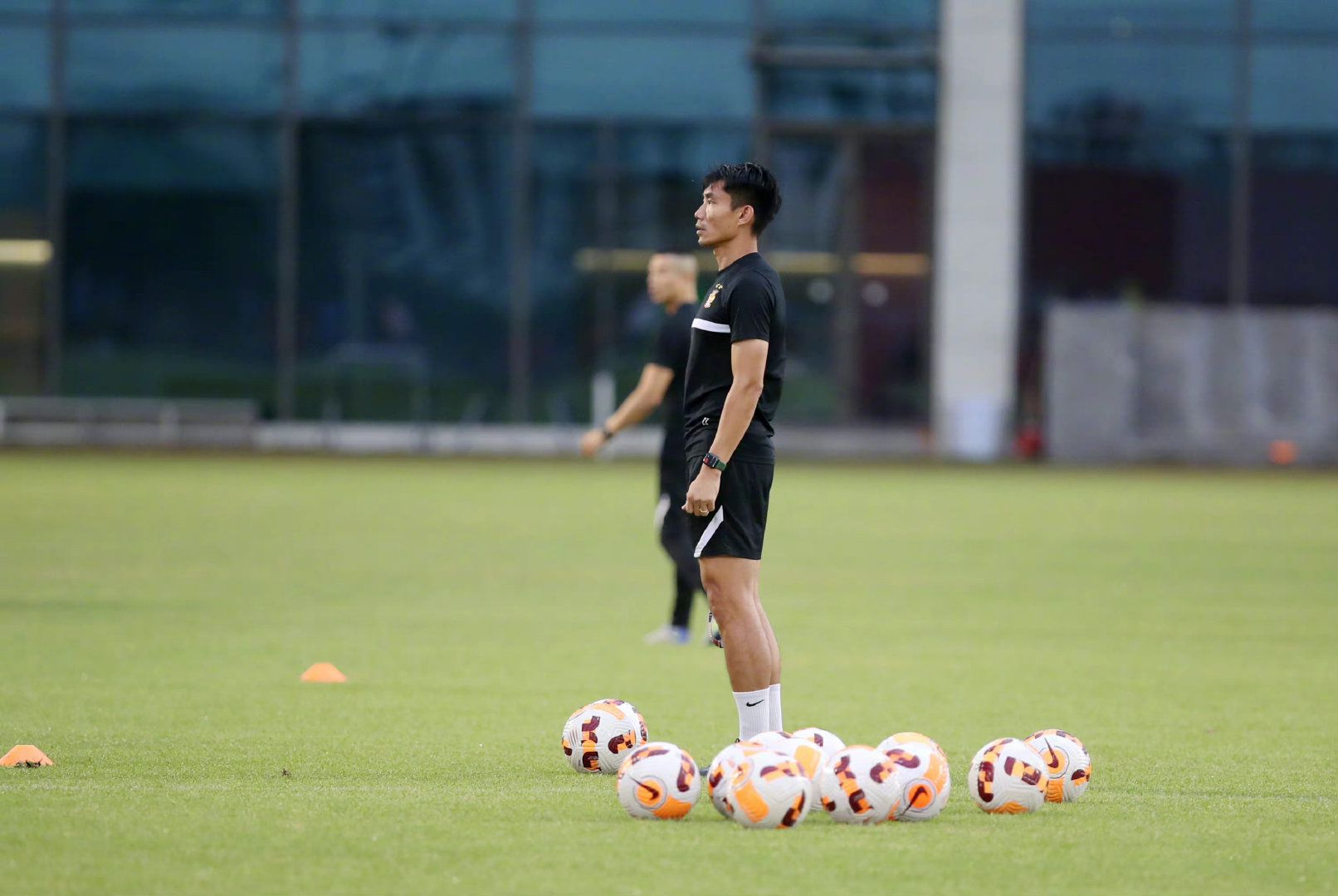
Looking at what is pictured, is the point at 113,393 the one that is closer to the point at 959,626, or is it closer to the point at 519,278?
the point at 519,278

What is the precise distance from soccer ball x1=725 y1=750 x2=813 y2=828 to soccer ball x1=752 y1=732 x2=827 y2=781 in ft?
0.34

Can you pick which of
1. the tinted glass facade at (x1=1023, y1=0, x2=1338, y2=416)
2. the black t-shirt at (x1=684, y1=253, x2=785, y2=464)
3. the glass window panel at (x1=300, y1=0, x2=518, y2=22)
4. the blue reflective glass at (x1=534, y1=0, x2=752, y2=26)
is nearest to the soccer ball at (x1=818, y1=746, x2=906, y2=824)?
the black t-shirt at (x1=684, y1=253, x2=785, y2=464)

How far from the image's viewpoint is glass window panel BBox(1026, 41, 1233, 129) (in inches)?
1395

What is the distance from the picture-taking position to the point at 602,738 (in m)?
7.58

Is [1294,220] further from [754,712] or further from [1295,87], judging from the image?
[754,712]

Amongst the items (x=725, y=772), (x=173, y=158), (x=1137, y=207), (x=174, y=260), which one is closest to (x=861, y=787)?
(x=725, y=772)

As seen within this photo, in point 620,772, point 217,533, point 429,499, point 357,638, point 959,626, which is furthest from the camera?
point 429,499

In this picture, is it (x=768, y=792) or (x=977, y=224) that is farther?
(x=977, y=224)

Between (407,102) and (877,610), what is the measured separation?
24.0 m

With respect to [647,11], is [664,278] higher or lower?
lower

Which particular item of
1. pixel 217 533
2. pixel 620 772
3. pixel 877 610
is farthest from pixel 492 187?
pixel 620 772

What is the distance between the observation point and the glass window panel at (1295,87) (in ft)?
117

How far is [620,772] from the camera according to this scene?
6.64 metres

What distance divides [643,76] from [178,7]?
886 centimetres
